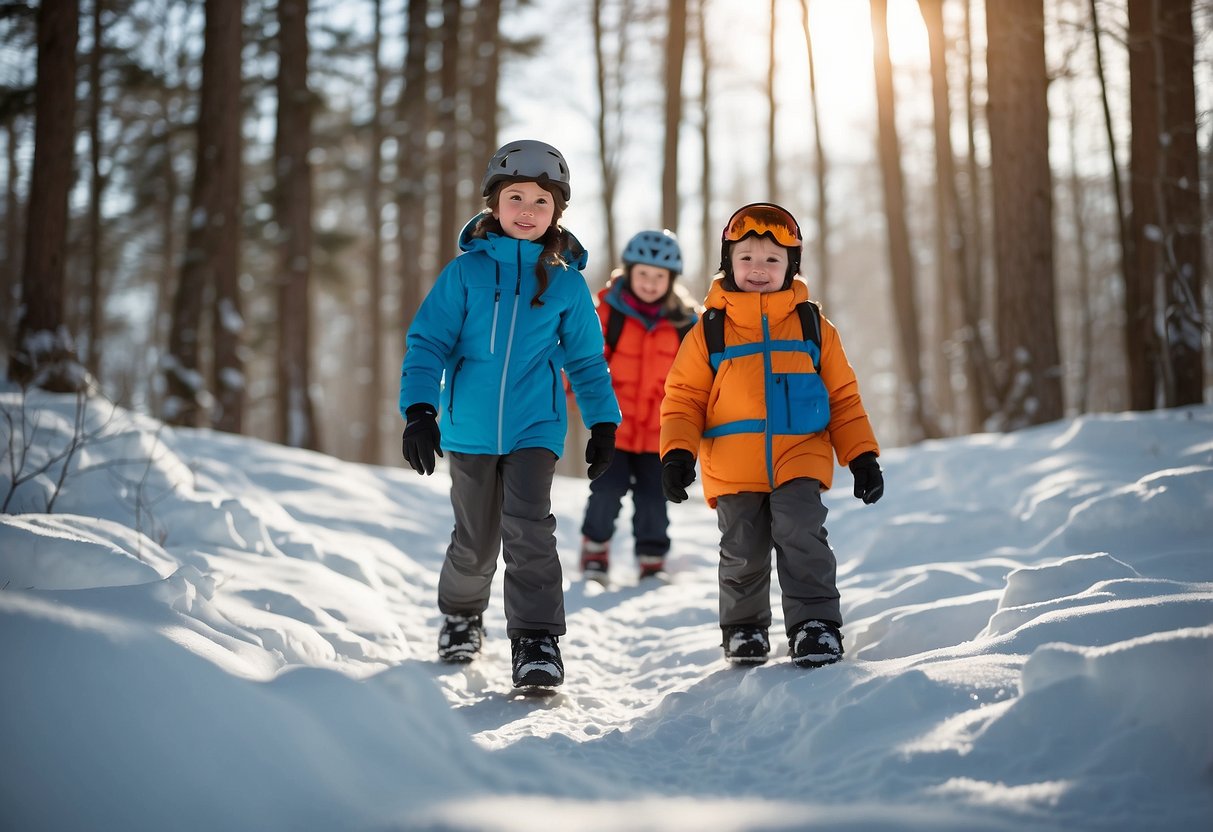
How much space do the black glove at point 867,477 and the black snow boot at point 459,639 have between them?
1.63 metres

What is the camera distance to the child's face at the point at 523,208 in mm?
3398

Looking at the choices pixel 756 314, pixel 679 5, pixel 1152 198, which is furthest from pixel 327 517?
pixel 679 5

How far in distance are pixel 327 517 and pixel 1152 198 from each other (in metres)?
7.09

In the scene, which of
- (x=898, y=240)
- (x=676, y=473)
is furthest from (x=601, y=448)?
(x=898, y=240)

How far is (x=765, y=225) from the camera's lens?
3.43 metres

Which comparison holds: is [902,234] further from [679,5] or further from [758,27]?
[758,27]

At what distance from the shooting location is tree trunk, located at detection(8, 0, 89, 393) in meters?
7.72

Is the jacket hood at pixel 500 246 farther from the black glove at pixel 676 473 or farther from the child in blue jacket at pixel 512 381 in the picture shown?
the black glove at pixel 676 473

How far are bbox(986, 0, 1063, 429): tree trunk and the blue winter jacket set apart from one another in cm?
600

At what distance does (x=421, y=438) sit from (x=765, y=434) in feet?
4.18

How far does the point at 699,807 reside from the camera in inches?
76.4

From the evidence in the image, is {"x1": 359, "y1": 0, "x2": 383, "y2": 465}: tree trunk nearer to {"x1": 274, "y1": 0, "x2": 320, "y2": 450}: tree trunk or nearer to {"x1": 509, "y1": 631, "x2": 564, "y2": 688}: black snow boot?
{"x1": 274, "y1": 0, "x2": 320, "y2": 450}: tree trunk

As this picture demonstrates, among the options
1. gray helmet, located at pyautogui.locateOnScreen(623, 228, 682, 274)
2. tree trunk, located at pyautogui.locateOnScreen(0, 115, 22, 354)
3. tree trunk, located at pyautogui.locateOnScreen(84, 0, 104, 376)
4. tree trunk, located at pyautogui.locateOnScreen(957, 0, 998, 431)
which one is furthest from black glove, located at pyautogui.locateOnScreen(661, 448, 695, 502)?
tree trunk, located at pyautogui.locateOnScreen(0, 115, 22, 354)

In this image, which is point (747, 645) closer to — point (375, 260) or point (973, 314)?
point (973, 314)
